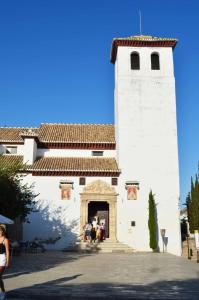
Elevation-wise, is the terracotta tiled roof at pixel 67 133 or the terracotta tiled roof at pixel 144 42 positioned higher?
the terracotta tiled roof at pixel 144 42

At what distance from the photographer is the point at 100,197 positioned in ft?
82.9

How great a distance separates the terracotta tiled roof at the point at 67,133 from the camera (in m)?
28.0

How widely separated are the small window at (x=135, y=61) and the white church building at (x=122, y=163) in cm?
5

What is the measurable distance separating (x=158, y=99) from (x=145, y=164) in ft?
16.8

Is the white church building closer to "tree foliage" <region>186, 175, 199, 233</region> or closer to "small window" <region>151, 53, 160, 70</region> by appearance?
"small window" <region>151, 53, 160, 70</region>

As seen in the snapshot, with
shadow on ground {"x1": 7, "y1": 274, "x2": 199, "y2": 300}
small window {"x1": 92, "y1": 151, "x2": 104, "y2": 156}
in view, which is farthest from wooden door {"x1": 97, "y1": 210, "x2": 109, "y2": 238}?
shadow on ground {"x1": 7, "y1": 274, "x2": 199, "y2": 300}

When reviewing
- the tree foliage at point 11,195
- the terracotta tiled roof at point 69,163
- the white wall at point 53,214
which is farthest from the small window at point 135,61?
the tree foliage at point 11,195

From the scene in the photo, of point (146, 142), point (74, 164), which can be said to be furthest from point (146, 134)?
point (74, 164)

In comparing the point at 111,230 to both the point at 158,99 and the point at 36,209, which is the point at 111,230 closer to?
the point at 36,209

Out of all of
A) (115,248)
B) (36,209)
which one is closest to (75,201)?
(36,209)

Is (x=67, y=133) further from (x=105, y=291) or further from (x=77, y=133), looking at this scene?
(x=105, y=291)

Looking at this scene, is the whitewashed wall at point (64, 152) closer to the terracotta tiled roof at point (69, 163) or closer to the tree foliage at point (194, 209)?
the terracotta tiled roof at point (69, 163)

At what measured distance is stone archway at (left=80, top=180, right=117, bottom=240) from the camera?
24.8m

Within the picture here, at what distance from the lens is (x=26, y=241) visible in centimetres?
2342
